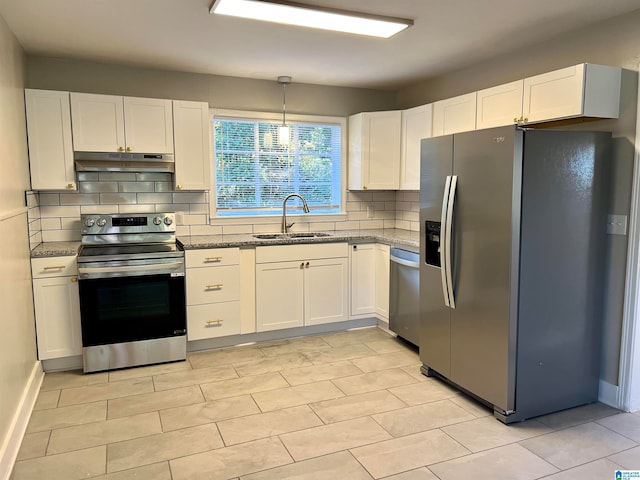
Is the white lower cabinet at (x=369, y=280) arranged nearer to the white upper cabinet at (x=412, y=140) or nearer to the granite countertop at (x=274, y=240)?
the granite countertop at (x=274, y=240)

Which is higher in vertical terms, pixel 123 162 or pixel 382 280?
pixel 123 162

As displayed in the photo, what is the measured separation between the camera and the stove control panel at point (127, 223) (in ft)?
12.5

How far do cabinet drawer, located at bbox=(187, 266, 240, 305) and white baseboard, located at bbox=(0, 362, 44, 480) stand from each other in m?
1.16

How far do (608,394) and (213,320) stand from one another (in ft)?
9.46

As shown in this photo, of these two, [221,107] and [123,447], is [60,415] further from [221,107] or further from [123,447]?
[221,107]

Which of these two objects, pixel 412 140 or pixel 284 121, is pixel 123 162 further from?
pixel 412 140

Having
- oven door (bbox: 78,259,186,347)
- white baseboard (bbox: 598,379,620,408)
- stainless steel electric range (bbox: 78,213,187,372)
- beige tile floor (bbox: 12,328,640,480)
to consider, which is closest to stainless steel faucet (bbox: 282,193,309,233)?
stainless steel electric range (bbox: 78,213,187,372)

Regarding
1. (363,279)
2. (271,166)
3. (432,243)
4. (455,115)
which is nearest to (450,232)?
(432,243)

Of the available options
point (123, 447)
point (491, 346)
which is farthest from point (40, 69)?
point (491, 346)

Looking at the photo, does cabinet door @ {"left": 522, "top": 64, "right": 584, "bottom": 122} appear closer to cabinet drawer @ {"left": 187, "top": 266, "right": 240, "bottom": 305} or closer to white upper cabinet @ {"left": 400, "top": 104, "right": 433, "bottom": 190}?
white upper cabinet @ {"left": 400, "top": 104, "right": 433, "bottom": 190}

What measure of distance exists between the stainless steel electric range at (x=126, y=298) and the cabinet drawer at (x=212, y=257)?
10cm

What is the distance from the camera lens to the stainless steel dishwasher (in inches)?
151

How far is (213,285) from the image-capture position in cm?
388

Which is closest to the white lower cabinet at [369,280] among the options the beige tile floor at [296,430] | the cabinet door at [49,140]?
the beige tile floor at [296,430]
